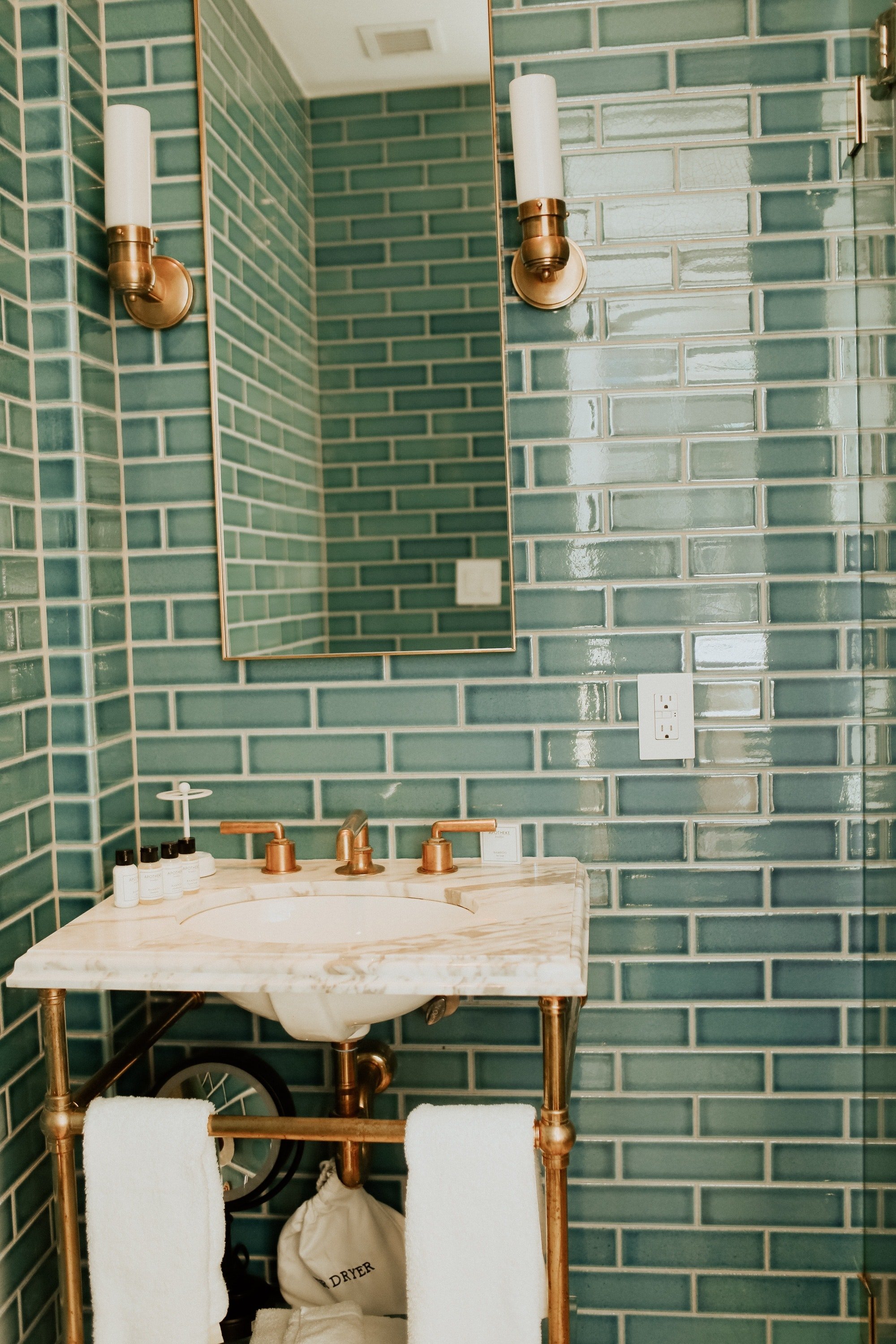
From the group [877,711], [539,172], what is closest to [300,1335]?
[877,711]

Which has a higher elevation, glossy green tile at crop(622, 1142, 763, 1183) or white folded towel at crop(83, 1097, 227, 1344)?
white folded towel at crop(83, 1097, 227, 1344)

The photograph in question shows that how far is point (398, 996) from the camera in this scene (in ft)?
4.40

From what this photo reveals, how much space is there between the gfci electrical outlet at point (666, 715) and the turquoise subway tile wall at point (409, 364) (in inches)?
9.5

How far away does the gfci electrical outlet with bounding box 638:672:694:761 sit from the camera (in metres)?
1.69

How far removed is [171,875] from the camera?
1564 mm

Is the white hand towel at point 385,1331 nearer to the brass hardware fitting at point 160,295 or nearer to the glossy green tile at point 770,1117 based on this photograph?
the glossy green tile at point 770,1117

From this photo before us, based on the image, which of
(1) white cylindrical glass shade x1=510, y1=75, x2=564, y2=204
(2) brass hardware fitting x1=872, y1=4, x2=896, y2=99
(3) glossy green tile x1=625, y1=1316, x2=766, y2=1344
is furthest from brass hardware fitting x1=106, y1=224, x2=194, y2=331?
(3) glossy green tile x1=625, y1=1316, x2=766, y2=1344

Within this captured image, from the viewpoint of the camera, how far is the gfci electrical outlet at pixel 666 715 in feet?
5.54

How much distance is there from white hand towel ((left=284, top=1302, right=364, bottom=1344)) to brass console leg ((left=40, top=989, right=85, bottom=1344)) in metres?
0.34

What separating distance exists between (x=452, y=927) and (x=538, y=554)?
63cm

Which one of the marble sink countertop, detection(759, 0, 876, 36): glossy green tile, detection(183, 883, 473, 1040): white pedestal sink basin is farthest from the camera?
detection(759, 0, 876, 36): glossy green tile

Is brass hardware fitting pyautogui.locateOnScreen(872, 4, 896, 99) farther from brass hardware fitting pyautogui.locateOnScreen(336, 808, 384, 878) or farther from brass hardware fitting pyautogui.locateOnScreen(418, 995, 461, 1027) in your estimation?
brass hardware fitting pyautogui.locateOnScreen(418, 995, 461, 1027)

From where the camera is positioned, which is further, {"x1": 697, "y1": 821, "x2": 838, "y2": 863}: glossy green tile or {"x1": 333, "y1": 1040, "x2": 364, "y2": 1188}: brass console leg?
{"x1": 697, "y1": 821, "x2": 838, "y2": 863}: glossy green tile

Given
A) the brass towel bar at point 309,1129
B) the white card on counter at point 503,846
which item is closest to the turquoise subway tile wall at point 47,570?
the brass towel bar at point 309,1129
